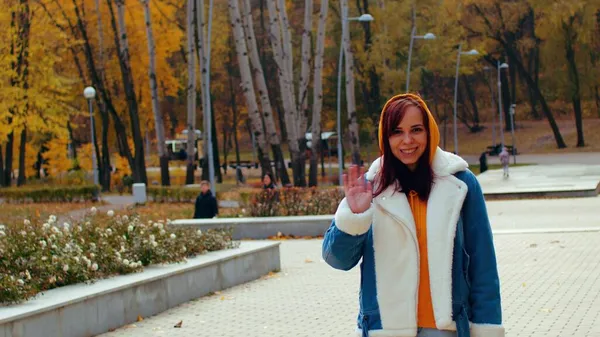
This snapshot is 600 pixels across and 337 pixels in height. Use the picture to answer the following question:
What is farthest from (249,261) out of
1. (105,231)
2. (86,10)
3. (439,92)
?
(439,92)

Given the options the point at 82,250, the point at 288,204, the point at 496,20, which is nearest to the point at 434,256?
the point at 82,250

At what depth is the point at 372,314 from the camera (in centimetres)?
458

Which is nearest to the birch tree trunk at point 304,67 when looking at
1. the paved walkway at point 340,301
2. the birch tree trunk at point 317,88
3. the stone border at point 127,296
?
the birch tree trunk at point 317,88

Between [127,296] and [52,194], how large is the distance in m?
28.8

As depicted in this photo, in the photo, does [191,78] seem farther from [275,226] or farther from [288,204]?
[275,226]

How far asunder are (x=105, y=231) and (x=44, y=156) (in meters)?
42.4

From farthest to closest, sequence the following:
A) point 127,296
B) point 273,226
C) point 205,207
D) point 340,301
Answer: point 205,207, point 273,226, point 340,301, point 127,296

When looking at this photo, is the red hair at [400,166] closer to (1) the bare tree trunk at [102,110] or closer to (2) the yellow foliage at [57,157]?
(1) the bare tree trunk at [102,110]

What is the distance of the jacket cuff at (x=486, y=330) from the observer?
A: 14.7 ft

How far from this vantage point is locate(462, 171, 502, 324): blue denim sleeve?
4.52m

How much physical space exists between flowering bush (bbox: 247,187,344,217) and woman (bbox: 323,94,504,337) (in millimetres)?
19688

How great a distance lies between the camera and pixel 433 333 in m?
4.48

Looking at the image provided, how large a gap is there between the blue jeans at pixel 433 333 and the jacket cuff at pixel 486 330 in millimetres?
98

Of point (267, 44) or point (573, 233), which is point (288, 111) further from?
point (267, 44)
